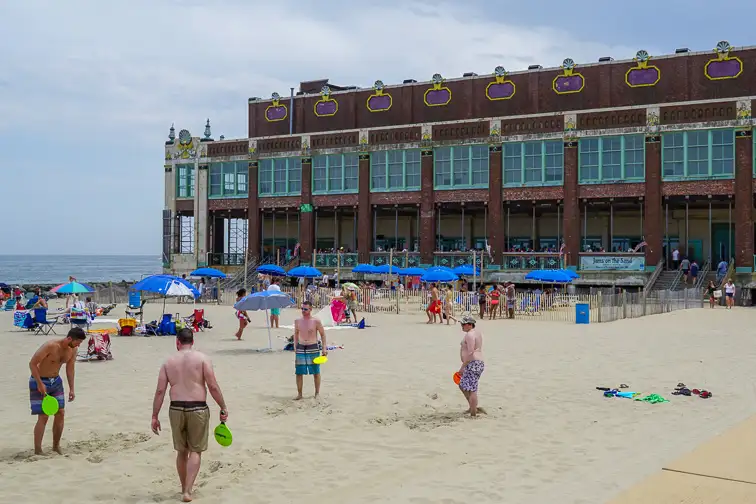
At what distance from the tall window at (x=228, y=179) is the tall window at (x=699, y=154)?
27.4m

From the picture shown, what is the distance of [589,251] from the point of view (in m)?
42.9

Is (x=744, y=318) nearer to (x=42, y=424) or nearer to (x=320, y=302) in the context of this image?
(x=320, y=302)

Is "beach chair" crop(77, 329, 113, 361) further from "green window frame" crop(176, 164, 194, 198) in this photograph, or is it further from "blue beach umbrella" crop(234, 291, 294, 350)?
"green window frame" crop(176, 164, 194, 198)

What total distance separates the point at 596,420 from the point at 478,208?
38280 millimetres

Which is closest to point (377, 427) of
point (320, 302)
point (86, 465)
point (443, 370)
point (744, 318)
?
point (86, 465)

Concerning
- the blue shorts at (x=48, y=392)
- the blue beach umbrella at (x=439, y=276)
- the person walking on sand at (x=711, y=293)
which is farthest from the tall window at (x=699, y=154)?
the blue shorts at (x=48, y=392)

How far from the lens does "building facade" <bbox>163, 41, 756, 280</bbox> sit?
40969 millimetres

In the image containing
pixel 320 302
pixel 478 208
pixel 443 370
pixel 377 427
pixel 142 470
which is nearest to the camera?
pixel 142 470

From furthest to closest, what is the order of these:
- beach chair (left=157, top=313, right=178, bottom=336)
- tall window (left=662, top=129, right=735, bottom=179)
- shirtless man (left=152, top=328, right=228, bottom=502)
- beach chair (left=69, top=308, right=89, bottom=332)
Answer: tall window (left=662, top=129, right=735, bottom=179)
beach chair (left=157, top=313, right=178, bottom=336)
beach chair (left=69, top=308, right=89, bottom=332)
shirtless man (left=152, top=328, right=228, bottom=502)

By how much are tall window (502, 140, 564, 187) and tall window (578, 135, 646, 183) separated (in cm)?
129

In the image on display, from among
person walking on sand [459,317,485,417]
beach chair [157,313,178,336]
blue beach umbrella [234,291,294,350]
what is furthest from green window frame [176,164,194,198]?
person walking on sand [459,317,485,417]

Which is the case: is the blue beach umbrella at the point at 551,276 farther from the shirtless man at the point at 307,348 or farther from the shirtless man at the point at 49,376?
the shirtless man at the point at 49,376

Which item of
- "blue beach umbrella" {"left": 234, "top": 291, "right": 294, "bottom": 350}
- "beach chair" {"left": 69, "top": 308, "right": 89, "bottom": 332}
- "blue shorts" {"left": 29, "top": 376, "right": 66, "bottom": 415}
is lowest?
"beach chair" {"left": 69, "top": 308, "right": 89, "bottom": 332}

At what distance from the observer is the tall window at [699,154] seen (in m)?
39.6
